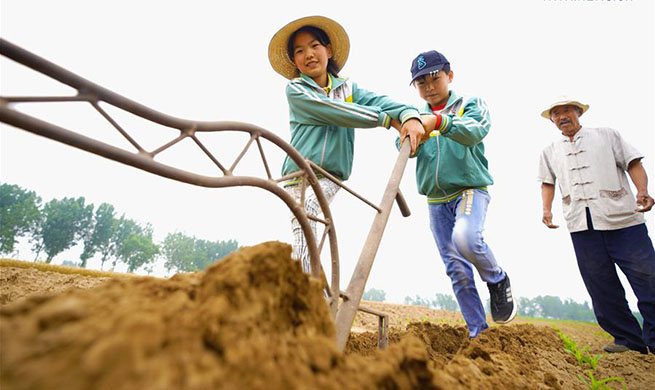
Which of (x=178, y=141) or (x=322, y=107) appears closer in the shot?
(x=178, y=141)

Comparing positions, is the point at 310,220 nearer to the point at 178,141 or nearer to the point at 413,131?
the point at 413,131

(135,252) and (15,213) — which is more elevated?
(15,213)

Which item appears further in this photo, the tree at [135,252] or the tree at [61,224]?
the tree at [135,252]

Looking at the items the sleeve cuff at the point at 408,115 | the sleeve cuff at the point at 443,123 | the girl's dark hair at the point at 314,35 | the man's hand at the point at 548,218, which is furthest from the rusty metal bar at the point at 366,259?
the man's hand at the point at 548,218

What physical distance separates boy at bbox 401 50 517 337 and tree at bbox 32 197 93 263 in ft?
179

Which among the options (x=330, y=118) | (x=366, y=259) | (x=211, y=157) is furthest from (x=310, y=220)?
(x=211, y=157)

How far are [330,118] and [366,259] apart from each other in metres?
0.99

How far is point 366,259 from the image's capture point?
72.5 inches

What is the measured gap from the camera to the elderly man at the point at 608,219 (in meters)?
3.01

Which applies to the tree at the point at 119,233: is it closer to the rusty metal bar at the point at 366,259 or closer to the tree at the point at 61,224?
the tree at the point at 61,224

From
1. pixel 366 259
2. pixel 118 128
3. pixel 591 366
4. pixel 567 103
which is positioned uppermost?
pixel 567 103

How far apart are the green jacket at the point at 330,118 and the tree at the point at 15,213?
179ft

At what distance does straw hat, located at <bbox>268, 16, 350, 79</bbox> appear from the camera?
2631 mm

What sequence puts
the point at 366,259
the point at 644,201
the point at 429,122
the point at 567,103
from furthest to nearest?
the point at 567,103 → the point at 644,201 → the point at 429,122 → the point at 366,259
